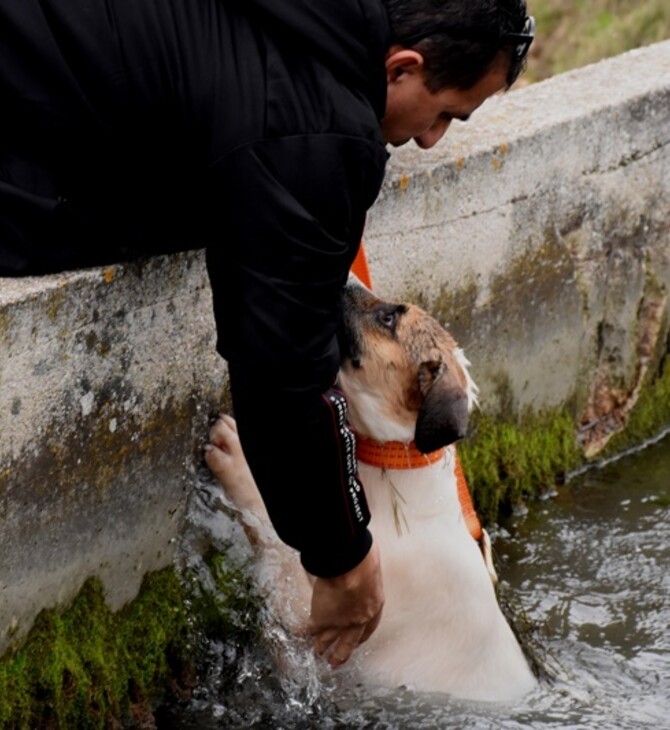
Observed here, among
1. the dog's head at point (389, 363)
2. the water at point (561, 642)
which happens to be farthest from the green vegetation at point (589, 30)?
the dog's head at point (389, 363)

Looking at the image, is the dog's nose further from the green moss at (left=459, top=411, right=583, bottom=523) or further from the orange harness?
the green moss at (left=459, top=411, right=583, bottom=523)

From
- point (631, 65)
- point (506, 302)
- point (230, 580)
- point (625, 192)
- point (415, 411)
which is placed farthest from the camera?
point (631, 65)

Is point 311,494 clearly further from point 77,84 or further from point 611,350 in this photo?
point 611,350

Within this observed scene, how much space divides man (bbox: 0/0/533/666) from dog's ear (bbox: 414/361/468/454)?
16.9 inches

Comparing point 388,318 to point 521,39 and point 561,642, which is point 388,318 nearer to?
point 521,39

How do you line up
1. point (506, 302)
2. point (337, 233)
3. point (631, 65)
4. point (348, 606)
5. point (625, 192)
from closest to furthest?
point (337, 233) < point (348, 606) < point (506, 302) < point (625, 192) < point (631, 65)

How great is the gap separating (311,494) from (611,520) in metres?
2.80

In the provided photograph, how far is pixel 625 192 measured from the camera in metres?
6.50

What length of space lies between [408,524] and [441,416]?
0.56 m

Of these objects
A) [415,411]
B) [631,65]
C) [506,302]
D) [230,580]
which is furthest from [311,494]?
[631,65]

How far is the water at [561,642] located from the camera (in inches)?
190

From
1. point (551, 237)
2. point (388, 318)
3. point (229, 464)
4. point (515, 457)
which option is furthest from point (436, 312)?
point (229, 464)

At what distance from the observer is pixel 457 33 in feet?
11.8

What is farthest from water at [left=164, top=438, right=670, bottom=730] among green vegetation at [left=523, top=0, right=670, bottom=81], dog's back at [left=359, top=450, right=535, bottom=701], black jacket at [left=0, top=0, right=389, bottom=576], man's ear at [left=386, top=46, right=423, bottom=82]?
green vegetation at [left=523, top=0, right=670, bottom=81]
